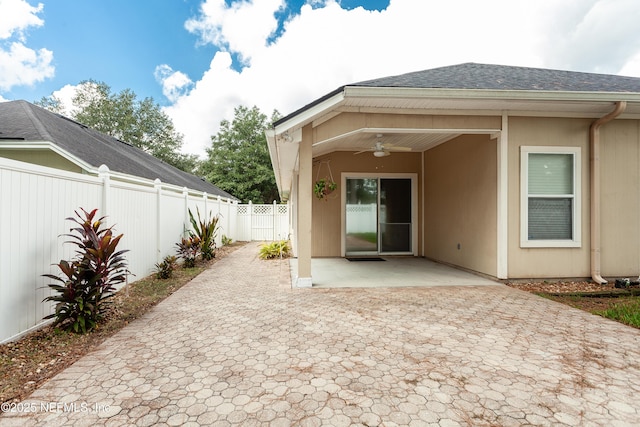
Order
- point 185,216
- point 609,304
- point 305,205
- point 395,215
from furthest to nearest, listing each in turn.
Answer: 1. point 395,215
2. point 185,216
3. point 305,205
4. point 609,304

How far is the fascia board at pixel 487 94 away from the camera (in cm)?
426

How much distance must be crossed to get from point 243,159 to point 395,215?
1926 cm

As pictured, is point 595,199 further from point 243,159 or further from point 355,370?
point 243,159

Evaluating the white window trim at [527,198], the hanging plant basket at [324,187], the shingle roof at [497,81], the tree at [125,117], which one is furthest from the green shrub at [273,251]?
the tree at [125,117]

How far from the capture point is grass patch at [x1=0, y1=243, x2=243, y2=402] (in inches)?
83.1

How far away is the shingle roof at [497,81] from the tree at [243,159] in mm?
18784

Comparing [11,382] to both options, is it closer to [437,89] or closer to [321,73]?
[437,89]

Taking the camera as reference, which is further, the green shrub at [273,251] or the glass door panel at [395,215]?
the green shrub at [273,251]

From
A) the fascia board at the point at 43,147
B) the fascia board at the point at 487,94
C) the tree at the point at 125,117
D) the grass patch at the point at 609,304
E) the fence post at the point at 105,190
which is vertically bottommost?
the grass patch at the point at 609,304

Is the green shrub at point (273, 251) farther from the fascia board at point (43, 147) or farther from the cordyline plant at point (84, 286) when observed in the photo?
the cordyline plant at point (84, 286)

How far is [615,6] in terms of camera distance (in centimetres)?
689

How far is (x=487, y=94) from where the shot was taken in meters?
4.40

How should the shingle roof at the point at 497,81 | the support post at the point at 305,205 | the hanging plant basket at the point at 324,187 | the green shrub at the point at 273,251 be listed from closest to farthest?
the shingle roof at the point at 497,81
the support post at the point at 305,205
the hanging plant basket at the point at 324,187
the green shrub at the point at 273,251

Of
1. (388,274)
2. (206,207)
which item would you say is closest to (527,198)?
(388,274)
